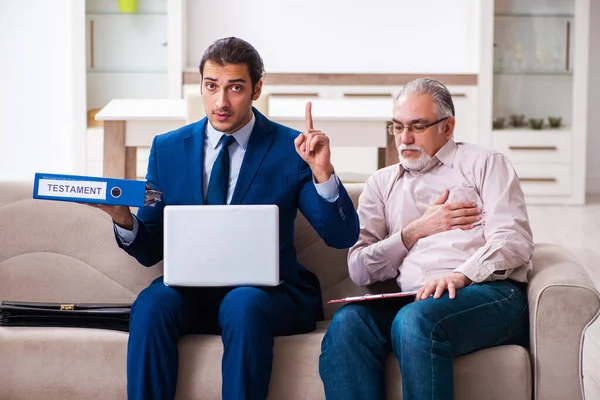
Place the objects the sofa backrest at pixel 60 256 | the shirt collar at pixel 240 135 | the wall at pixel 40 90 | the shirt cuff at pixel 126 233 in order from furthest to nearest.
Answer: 1. the wall at pixel 40 90
2. the sofa backrest at pixel 60 256
3. the shirt collar at pixel 240 135
4. the shirt cuff at pixel 126 233

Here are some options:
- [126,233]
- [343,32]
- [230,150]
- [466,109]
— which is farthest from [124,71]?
[126,233]

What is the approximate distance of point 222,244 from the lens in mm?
2160

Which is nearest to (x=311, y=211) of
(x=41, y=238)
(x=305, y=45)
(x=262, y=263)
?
(x=262, y=263)

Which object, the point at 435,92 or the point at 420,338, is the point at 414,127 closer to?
the point at 435,92

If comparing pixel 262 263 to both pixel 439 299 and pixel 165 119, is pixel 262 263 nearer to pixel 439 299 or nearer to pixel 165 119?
pixel 439 299

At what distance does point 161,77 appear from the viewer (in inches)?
253

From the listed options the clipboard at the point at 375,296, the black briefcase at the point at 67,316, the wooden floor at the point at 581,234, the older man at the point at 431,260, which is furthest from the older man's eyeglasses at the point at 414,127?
the wooden floor at the point at 581,234

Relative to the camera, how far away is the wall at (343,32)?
22.3 feet

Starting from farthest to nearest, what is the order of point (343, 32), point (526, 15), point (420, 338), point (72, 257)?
point (343, 32) → point (526, 15) → point (72, 257) → point (420, 338)

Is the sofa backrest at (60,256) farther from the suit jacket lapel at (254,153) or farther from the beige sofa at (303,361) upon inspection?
the suit jacket lapel at (254,153)

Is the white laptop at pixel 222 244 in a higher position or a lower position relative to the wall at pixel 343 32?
lower

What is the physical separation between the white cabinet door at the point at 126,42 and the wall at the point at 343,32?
0.41 metres

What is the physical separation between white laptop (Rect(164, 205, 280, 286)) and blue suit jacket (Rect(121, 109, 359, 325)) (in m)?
0.14

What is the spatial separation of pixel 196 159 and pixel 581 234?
3533 millimetres
